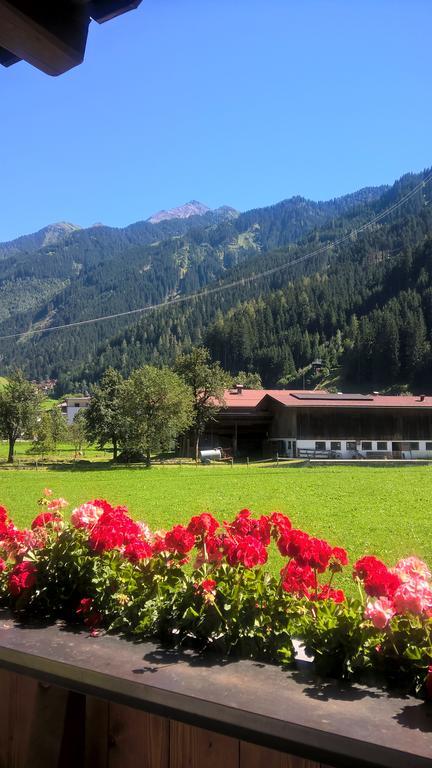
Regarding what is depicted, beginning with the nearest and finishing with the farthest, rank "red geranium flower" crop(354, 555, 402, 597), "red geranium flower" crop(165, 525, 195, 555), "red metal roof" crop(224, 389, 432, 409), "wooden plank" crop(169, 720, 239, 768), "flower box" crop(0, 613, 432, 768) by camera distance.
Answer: "flower box" crop(0, 613, 432, 768) → "wooden plank" crop(169, 720, 239, 768) → "red geranium flower" crop(354, 555, 402, 597) → "red geranium flower" crop(165, 525, 195, 555) → "red metal roof" crop(224, 389, 432, 409)

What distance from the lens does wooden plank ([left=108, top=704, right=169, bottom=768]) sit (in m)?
1.77

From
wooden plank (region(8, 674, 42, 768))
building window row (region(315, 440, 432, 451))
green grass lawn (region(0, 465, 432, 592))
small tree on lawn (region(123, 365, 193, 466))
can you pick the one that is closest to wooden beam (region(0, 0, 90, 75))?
wooden plank (region(8, 674, 42, 768))

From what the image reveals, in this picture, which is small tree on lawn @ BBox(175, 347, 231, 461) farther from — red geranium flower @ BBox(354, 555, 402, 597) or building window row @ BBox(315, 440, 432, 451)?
red geranium flower @ BBox(354, 555, 402, 597)

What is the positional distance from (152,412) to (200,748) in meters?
35.1

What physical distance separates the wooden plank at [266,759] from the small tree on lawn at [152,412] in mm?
34360

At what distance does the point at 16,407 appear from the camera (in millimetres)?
41031

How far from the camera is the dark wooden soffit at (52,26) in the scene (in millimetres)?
1923

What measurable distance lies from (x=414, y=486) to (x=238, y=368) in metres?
105

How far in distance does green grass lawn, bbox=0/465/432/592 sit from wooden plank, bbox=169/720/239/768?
6.47m

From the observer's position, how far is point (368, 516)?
12.9 meters

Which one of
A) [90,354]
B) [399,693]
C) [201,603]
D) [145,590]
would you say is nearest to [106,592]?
[145,590]

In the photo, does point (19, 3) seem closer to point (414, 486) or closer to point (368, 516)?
point (368, 516)

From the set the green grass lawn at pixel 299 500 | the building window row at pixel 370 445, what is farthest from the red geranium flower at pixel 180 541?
the building window row at pixel 370 445

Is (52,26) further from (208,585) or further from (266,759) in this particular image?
(266,759)
